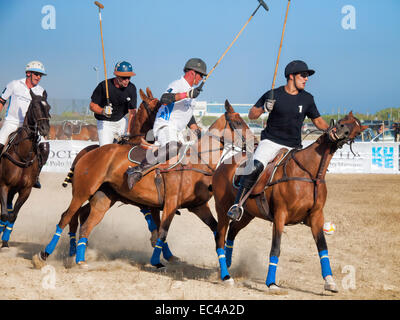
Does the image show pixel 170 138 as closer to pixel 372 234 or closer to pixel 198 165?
pixel 198 165

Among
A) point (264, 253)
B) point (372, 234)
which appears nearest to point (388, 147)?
point (372, 234)

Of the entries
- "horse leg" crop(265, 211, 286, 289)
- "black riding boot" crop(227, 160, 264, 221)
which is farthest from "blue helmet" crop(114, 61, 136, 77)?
"horse leg" crop(265, 211, 286, 289)

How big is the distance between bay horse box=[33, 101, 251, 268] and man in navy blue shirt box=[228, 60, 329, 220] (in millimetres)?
897

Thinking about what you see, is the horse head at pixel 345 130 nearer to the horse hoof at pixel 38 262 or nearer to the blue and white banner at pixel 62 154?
the horse hoof at pixel 38 262

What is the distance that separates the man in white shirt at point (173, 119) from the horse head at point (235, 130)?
62cm

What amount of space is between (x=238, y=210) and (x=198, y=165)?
160cm

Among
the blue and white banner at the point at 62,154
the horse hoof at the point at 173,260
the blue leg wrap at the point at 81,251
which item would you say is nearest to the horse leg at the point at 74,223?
the blue leg wrap at the point at 81,251

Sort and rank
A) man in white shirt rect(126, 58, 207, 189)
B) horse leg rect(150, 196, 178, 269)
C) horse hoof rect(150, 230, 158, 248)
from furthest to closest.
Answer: horse hoof rect(150, 230, 158, 248), man in white shirt rect(126, 58, 207, 189), horse leg rect(150, 196, 178, 269)

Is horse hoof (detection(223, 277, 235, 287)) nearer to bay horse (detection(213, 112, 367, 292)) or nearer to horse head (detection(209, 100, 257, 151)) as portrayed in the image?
bay horse (detection(213, 112, 367, 292))

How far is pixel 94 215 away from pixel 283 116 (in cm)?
358

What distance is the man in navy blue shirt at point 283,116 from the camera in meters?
6.88

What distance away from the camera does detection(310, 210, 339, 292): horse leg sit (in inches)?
256

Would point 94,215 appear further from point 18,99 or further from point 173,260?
point 18,99

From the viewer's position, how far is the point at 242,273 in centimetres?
796
